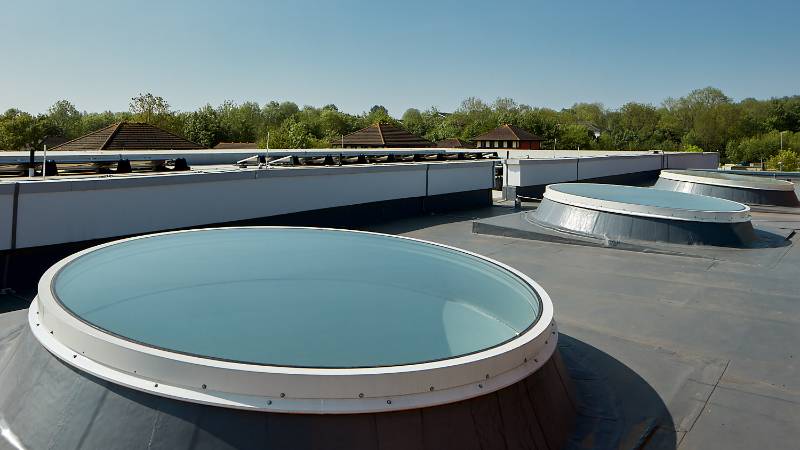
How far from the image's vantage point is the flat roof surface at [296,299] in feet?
15.6

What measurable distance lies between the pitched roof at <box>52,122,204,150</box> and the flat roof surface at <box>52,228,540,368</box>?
25.2 meters

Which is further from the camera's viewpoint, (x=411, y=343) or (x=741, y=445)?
(x=741, y=445)

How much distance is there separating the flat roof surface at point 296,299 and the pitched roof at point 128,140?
82.7ft

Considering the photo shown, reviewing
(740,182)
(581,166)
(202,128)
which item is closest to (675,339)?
(740,182)

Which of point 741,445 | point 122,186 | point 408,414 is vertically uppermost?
point 122,186

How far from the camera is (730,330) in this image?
931cm

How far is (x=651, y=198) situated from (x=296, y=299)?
51.7 ft

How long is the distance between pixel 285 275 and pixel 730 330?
714 centimetres

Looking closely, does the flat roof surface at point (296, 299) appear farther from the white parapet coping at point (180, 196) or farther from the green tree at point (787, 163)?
the green tree at point (787, 163)

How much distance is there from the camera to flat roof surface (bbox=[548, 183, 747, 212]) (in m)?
17.4

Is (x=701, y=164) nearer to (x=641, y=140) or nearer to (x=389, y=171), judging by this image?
(x=389, y=171)

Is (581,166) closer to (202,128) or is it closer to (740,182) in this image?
(740,182)

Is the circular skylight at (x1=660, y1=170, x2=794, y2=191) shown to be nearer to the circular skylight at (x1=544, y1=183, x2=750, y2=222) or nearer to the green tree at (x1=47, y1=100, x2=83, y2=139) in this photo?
the circular skylight at (x1=544, y1=183, x2=750, y2=222)

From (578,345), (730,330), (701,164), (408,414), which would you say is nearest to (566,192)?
(730,330)
